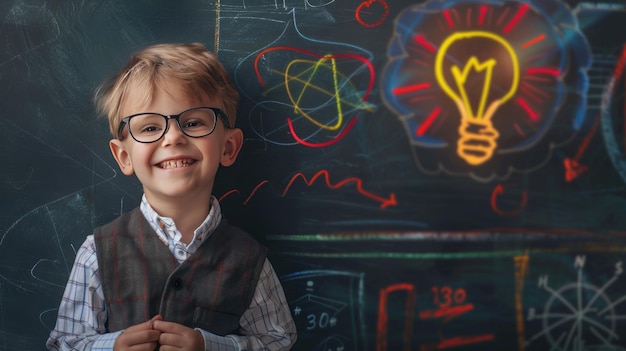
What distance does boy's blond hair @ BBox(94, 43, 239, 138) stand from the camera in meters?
1.74

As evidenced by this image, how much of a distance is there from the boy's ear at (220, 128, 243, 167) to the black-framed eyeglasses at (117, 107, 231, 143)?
0.10 m

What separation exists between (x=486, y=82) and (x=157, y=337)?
3.90 feet

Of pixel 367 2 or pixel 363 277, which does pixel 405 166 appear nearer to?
pixel 363 277

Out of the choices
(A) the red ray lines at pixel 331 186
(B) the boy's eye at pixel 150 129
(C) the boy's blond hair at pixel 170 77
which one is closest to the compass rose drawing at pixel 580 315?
(A) the red ray lines at pixel 331 186

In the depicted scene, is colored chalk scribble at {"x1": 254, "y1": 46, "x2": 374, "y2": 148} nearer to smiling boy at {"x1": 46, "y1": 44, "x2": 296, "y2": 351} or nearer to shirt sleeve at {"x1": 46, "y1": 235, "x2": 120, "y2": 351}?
smiling boy at {"x1": 46, "y1": 44, "x2": 296, "y2": 351}

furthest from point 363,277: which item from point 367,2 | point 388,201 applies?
point 367,2

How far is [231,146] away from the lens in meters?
1.89

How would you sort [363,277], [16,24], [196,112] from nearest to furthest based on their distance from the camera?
[196,112], [16,24], [363,277]

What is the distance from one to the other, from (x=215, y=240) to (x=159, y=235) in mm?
146

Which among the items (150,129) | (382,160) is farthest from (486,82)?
(150,129)

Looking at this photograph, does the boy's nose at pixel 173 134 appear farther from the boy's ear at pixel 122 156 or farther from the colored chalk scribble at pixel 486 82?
the colored chalk scribble at pixel 486 82

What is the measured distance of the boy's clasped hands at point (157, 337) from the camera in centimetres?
165

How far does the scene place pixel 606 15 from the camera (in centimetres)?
206

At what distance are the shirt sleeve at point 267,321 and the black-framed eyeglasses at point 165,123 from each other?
0.43 meters
